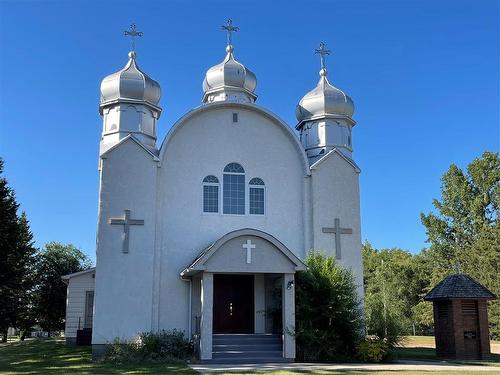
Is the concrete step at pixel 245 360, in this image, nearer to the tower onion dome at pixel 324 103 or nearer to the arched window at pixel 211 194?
the arched window at pixel 211 194

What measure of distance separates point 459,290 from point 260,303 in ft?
21.9

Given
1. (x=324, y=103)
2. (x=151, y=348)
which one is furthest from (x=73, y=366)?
(x=324, y=103)

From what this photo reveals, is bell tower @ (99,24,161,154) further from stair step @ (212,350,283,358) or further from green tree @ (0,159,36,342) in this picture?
stair step @ (212,350,283,358)

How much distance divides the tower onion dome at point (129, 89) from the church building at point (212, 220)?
1.7 inches

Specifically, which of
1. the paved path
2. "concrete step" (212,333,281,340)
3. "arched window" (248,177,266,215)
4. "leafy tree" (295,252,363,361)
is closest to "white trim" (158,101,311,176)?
"arched window" (248,177,266,215)

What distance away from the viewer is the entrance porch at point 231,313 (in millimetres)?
16594

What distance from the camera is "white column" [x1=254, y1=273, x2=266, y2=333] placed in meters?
18.9

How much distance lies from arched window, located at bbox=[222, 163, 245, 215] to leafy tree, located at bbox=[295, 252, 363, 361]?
139 inches

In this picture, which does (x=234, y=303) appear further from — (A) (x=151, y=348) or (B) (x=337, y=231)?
(B) (x=337, y=231)

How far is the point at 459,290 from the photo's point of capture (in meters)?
18.9

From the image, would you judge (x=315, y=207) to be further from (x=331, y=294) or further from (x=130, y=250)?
(x=130, y=250)

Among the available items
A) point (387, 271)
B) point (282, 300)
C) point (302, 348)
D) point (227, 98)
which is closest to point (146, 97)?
point (227, 98)

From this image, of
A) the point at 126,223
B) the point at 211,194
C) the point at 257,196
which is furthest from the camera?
the point at 257,196

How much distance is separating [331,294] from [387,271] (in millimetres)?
32334
